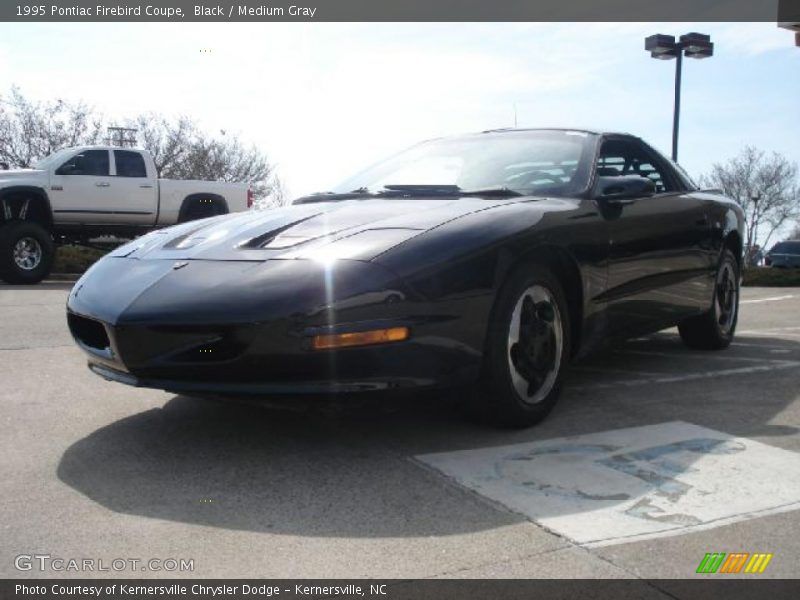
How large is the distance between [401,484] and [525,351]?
986 millimetres

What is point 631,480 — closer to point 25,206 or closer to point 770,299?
point 770,299

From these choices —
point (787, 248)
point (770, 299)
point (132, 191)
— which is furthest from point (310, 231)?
point (787, 248)

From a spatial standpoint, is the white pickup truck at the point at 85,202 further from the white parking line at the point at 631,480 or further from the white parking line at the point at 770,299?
the white parking line at the point at 631,480

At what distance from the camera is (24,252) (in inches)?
A: 487

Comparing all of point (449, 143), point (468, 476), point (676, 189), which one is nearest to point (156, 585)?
point (468, 476)

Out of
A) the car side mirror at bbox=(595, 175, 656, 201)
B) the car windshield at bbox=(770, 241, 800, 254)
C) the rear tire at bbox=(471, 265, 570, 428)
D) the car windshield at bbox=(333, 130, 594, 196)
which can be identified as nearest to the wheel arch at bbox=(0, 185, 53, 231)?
the car windshield at bbox=(333, 130, 594, 196)

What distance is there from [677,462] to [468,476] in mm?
814

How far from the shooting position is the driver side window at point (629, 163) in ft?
15.0

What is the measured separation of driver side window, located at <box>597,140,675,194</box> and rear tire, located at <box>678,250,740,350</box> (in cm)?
92

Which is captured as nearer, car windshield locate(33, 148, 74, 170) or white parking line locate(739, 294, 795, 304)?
white parking line locate(739, 294, 795, 304)

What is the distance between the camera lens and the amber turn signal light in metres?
2.93

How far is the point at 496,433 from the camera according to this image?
3.48 m

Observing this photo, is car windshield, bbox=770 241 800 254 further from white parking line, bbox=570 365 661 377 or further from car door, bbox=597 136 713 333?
Result: white parking line, bbox=570 365 661 377

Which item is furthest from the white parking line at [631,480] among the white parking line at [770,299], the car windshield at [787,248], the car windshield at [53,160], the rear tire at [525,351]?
the car windshield at [787,248]
